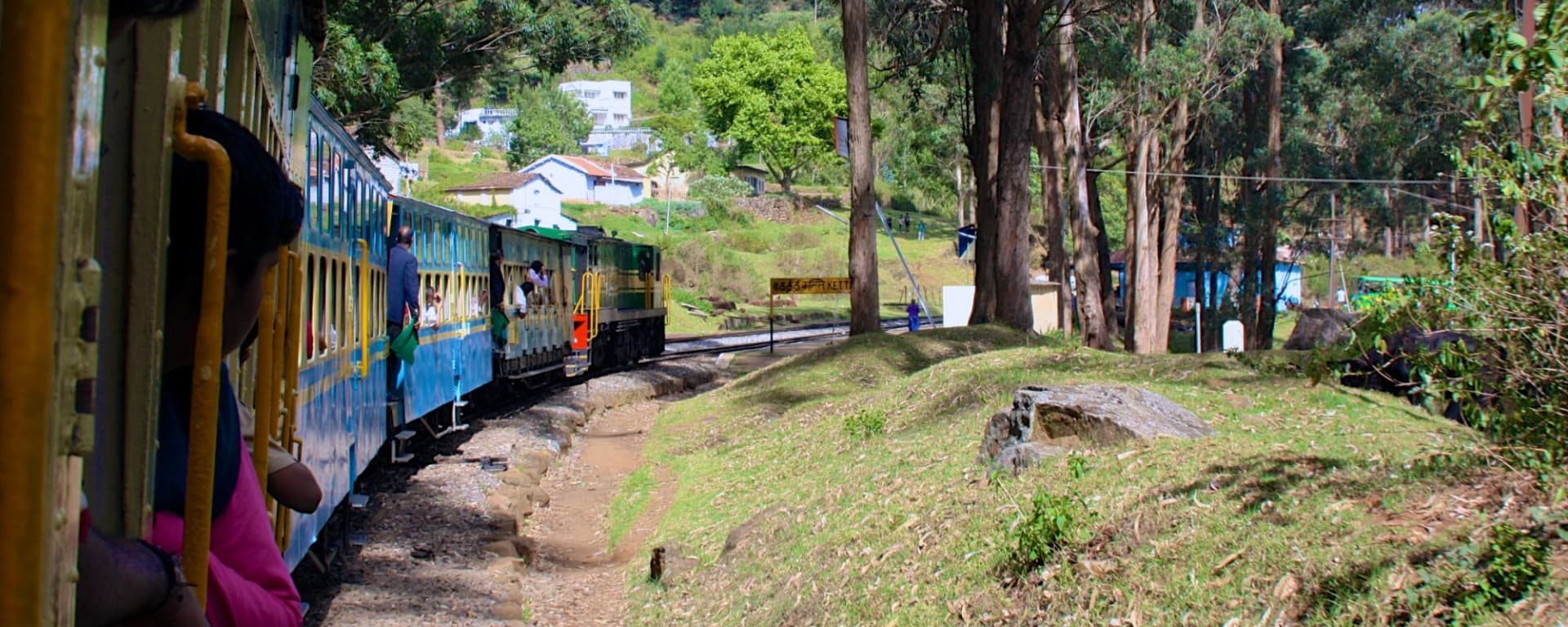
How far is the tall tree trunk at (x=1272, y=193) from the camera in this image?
37094 mm

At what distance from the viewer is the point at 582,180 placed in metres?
83.4

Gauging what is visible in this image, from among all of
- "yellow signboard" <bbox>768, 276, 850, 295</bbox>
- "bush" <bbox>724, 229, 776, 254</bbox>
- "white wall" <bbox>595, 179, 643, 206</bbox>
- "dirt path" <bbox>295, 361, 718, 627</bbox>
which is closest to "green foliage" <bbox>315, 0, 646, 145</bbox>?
"yellow signboard" <bbox>768, 276, 850, 295</bbox>

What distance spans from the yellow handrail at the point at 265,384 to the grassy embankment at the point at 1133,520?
12.7 feet

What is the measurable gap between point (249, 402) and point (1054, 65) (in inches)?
1262

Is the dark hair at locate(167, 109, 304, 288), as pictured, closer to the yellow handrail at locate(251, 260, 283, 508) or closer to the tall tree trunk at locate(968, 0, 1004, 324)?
the yellow handrail at locate(251, 260, 283, 508)

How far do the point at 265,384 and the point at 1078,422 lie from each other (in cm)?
655

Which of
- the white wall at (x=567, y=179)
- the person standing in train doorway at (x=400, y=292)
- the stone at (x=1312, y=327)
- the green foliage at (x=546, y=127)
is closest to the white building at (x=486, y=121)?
the green foliage at (x=546, y=127)

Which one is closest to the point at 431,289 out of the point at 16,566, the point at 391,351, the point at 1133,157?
the point at 391,351

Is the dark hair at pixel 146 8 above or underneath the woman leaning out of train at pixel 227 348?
above

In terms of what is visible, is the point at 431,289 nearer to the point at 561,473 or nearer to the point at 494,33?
the point at 561,473

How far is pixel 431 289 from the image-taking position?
14016 millimetres

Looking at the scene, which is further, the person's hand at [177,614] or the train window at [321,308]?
the train window at [321,308]

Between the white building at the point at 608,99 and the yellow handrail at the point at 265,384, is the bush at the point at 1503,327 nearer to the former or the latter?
the yellow handrail at the point at 265,384

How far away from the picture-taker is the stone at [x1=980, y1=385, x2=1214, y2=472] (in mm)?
8719
